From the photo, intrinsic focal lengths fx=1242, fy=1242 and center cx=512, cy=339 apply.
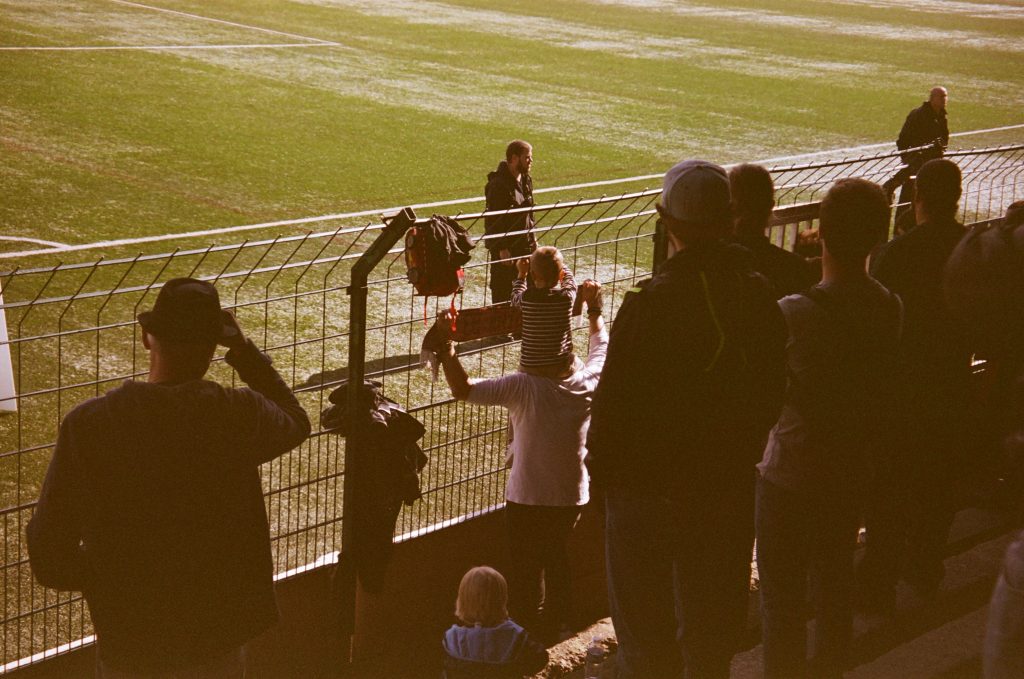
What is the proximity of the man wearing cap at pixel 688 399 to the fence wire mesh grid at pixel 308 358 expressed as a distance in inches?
63.2

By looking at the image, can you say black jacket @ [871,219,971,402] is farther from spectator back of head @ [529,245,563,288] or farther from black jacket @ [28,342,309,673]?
black jacket @ [28,342,309,673]

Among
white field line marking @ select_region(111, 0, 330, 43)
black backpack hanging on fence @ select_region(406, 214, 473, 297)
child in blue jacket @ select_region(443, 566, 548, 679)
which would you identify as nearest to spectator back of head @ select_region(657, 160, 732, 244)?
black backpack hanging on fence @ select_region(406, 214, 473, 297)

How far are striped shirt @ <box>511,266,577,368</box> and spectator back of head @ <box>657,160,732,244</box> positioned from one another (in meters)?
1.40

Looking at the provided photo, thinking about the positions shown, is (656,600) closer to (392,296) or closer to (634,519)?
(634,519)

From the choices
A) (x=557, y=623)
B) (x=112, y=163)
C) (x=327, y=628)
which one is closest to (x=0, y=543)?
(x=327, y=628)

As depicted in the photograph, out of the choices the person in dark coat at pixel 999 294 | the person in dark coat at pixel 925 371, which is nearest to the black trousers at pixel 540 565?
the person in dark coat at pixel 925 371

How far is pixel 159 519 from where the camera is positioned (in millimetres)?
3232

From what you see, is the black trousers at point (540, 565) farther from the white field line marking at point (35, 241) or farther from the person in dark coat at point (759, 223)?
the white field line marking at point (35, 241)

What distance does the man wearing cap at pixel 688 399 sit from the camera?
3.66 metres

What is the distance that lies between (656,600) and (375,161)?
15.0 metres

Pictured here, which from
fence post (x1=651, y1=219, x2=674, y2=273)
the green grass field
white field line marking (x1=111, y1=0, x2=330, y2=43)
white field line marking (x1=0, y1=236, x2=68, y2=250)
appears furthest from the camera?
white field line marking (x1=111, y1=0, x2=330, y2=43)

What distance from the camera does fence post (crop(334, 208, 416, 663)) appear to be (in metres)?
4.31

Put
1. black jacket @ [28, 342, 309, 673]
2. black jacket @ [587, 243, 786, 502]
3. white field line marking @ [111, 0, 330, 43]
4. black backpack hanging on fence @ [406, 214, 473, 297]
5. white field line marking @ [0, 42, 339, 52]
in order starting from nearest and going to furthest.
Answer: black jacket @ [28, 342, 309, 673]
black jacket @ [587, 243, 786, 502]
black backpack hanging on fence @ [406, 214, 473, 297]
white field line marking @ [0, 42, 339, 52]
white field line marking @ [111, 0, 330, 43]

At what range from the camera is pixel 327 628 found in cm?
504
